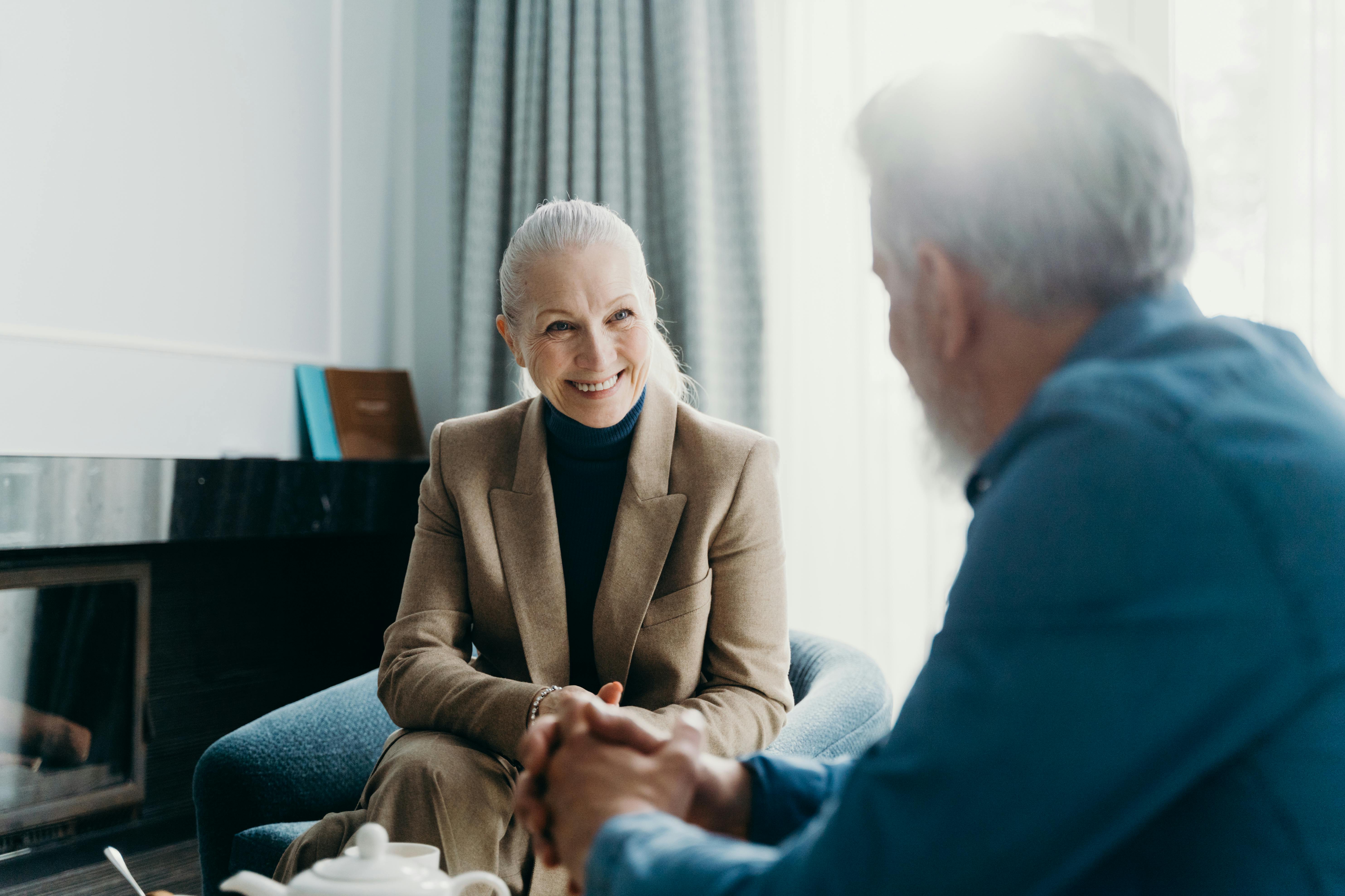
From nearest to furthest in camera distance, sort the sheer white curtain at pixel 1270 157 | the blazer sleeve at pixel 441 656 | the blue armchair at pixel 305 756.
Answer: the blazer sleeve at pixel 441 656 < the blue armchair at pixel 305 756 < the sheer white curtain at pixel 1270 157

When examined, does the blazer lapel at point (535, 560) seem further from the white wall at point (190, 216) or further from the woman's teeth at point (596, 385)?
the white wall at point (190, 216)

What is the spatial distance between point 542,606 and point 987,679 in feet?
3.28

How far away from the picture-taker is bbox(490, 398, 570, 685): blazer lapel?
148 cm

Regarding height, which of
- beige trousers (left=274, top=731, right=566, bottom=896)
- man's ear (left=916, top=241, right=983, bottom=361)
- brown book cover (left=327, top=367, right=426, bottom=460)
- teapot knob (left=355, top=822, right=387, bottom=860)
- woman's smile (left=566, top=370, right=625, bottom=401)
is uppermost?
man's ear (left=916, top=241, right=983, bottom=361)

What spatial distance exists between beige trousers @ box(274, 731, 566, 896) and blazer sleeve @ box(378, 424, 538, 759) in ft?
0.20

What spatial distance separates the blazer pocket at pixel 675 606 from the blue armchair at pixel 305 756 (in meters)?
0.22

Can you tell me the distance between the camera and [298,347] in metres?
2.95

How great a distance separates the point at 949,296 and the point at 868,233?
1.83 meters

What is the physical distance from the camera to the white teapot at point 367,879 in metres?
0.76

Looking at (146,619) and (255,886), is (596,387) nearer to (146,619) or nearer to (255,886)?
(255,886)

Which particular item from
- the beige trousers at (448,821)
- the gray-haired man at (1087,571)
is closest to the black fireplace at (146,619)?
the beige trousers at (448,821)

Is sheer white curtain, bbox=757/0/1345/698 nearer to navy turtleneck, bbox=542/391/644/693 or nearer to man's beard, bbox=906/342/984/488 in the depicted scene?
navy turtleneck, bbox=542/391/644/693

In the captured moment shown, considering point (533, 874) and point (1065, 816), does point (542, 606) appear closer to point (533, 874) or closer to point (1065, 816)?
point (533, 874)

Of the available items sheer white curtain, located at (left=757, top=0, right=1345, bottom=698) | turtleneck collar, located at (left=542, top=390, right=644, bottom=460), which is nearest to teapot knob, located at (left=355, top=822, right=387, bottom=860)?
turtleneck collar, located at (left=542, top=390, right=644, bottom=460)
